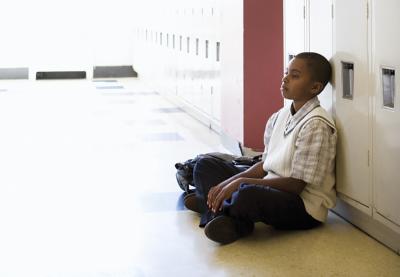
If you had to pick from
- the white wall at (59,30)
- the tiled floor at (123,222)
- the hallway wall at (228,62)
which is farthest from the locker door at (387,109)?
the white wall at (59,30)

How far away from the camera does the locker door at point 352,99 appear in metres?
2.73

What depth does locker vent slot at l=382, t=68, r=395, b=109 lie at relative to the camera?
253cm

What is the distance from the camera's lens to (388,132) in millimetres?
2551

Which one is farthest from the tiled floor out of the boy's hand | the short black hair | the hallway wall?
the short black hair

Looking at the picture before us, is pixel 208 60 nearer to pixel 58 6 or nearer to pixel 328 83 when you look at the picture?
pixel 328 83

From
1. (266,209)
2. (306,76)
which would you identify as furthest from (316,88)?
(266,209)

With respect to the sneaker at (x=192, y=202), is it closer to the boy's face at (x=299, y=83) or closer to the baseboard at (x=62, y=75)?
the boy's face at (x=299, y=83)

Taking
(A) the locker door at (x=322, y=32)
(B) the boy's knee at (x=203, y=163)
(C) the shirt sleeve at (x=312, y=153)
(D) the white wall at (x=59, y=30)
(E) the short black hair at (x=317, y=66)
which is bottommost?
(B) the boy's knee at (x=203, y=163)

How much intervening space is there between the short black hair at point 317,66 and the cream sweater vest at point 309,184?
138mm

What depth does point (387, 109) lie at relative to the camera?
255 centimetres

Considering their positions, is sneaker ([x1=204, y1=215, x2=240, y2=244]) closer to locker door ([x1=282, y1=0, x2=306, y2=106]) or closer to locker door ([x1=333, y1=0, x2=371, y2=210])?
locker door ([x1=333, y1=0, x2=371, y2=210])

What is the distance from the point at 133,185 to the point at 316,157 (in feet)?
4.74

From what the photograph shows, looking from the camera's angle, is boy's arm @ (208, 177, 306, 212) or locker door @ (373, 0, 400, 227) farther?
boy's arm @ (208, 177, 306, 212)

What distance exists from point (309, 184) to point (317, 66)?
52 cm
